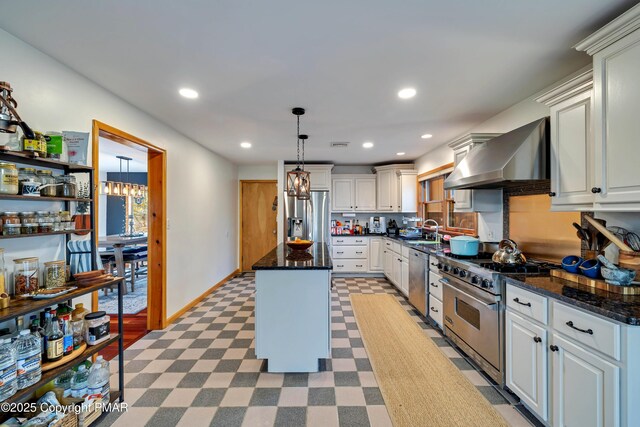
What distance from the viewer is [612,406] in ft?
4.27

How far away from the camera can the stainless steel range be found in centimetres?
217

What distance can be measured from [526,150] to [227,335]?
343 cm

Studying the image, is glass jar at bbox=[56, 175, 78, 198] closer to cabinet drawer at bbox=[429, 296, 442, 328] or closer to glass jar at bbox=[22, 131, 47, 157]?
glass jar at bbox=[22, 131, 47, 157]

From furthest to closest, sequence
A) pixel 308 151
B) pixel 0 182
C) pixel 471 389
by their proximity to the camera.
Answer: pixel 308 151
pixel 471 389
pixel 0 182

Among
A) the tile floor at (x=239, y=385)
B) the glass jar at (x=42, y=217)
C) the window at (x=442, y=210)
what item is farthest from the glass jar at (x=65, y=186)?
the window at (x=442, y=210)

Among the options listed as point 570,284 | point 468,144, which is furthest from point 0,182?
point 468,144

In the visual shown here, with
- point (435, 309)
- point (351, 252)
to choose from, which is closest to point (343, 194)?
point (351, 252)

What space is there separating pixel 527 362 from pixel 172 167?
4.06 metres

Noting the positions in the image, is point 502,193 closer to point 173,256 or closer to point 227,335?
point 227,335

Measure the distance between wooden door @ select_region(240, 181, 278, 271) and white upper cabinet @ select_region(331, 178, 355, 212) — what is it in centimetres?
138

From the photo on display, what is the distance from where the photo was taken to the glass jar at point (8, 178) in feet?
4.93

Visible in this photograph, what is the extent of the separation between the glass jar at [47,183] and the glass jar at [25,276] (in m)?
0.41

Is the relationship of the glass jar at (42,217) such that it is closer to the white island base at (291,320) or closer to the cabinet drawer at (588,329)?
the white island base at (291,320)

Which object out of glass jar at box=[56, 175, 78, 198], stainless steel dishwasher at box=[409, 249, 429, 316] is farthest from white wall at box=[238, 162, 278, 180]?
glass jar at box=[56, 175, 78, 198]
